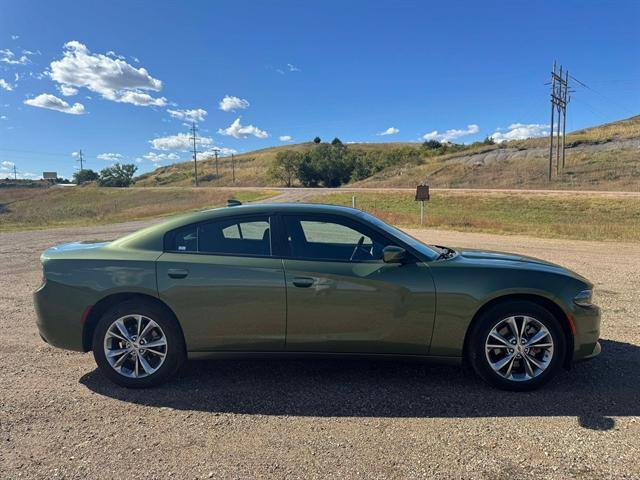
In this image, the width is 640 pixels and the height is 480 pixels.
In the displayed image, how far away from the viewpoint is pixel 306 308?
3543 millimetres

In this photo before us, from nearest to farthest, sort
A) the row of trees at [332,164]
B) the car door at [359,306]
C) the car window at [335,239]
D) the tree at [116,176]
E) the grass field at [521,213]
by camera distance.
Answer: the car door at [359,306], the car window at [335,239], the grass field at [521,213], the row of trees at [332,164], the tree at [116,176]

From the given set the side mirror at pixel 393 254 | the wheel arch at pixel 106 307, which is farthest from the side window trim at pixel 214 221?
the side mirror at pixel 393 254

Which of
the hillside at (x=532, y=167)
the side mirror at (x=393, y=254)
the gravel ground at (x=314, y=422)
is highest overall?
the hillside at (x=532, y=167)

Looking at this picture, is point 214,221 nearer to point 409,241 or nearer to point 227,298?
point 227,298

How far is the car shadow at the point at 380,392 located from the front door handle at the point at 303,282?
2.84ft

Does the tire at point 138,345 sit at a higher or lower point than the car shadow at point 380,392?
higher

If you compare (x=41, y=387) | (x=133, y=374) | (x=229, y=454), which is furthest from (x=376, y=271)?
(x=41, y=387)

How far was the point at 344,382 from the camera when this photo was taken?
3.77m

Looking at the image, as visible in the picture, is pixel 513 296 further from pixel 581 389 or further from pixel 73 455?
pixel 73 455

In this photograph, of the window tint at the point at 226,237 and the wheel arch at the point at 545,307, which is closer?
the wheel arch at the point at 545,307

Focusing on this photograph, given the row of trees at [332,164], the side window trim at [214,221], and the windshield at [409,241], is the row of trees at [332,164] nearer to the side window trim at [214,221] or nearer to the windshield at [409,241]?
the windshield at [409,241]

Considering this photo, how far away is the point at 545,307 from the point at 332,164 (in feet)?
267

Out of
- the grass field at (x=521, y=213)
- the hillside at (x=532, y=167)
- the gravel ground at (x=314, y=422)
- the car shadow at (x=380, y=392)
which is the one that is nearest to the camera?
the gravel ground at (x=314, y=422)

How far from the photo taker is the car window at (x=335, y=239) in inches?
148
